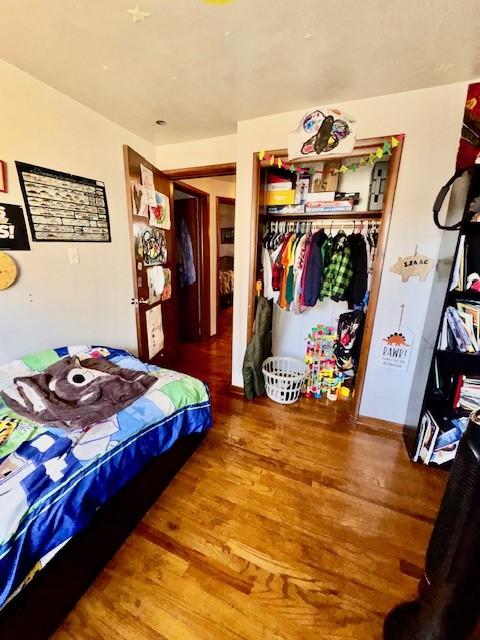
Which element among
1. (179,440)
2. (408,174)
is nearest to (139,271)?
(179,440)

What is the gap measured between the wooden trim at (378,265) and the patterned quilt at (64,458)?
48.0 inches

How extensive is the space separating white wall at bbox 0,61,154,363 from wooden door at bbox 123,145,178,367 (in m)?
0.19

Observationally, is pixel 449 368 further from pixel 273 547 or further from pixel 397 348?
pixel 273 547

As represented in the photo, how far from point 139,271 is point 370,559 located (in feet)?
7.45

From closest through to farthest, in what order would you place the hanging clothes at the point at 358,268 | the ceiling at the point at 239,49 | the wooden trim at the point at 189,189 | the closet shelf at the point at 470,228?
the ceiling at the point at 239,49 → the closet shelf at the point at 470,228 → the hanging clothes at the point at 358,268 → the wooden trim at the point at 189,189

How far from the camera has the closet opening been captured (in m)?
2.00

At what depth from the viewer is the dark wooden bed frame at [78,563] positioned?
33.1 inches

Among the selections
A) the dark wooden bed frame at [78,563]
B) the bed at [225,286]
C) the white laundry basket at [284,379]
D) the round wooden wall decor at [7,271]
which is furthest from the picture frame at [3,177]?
the bed at [225,286]

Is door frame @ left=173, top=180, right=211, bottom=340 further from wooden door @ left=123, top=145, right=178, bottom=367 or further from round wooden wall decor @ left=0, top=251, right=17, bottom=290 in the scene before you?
round wooden wall decor @ left=0, top=251, right=17, bottom=290

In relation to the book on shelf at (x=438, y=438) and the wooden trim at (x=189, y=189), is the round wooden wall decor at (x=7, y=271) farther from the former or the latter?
the book on shelf at (x=438, y=438)

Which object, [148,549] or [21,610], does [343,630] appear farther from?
[21,610]

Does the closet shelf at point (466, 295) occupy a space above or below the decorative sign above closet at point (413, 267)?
below

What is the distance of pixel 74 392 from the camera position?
4.60 feet

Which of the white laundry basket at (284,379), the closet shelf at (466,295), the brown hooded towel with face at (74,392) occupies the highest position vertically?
the closet shelf at (466,295)
